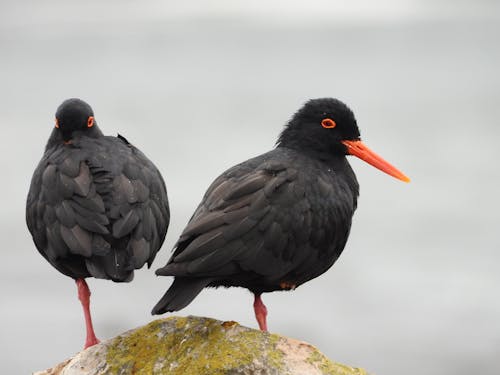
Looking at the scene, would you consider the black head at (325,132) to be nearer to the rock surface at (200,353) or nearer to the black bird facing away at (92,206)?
the black bird facing away at (92,206)

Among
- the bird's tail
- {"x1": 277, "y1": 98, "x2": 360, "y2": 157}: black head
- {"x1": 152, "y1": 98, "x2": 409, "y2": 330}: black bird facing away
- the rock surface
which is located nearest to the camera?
the rock surface

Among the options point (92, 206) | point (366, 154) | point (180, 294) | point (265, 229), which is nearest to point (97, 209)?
point (92, 206)

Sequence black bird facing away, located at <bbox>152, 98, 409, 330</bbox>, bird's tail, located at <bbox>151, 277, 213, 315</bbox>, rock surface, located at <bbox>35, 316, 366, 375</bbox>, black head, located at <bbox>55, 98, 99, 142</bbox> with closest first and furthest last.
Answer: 1. rock surface, located at <bbox>35, 316, 366, 375</bbox>
2. bird's tail, located at <bbox>151, 277, 213, 315</bbox>
3. black bird facing away, located at <bbox>152, 98, 409, 330</bbox>
4. black head, located at <bbox>55, 98, 99, 142</bbox>

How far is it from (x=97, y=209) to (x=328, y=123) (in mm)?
2934

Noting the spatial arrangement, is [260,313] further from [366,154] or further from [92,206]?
[366,154]

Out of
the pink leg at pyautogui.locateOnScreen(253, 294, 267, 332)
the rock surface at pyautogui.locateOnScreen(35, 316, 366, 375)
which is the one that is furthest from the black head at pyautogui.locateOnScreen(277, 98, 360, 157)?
the rock surface at pyautogui.locateOnScreen(35, 316, 366, 375)

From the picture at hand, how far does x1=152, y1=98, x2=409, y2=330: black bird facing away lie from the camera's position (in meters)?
7.80

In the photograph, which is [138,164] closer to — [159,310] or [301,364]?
[159,310]

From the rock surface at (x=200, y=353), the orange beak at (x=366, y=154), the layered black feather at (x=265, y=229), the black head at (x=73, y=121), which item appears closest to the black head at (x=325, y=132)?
the orange beak at (x=366, y=154)

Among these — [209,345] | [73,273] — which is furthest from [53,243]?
[209,345]

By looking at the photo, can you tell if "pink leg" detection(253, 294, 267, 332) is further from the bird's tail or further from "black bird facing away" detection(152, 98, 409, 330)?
the bird's tail

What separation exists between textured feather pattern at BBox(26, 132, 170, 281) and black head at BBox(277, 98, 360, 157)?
1665 mm

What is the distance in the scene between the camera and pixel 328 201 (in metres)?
8.84

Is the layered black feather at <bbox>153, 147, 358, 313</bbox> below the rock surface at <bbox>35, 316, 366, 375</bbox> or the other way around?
the other way around
